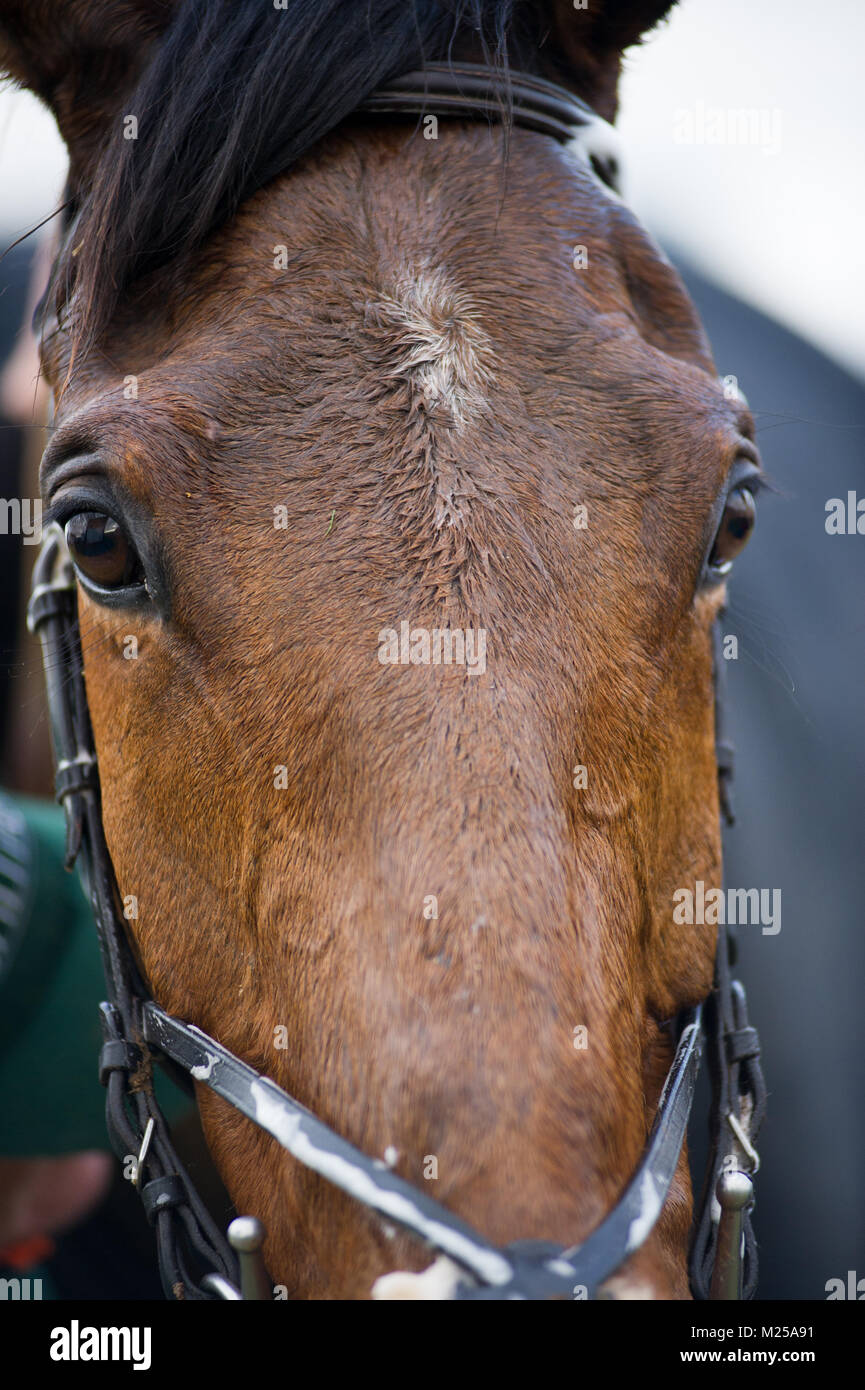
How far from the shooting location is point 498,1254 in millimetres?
1291

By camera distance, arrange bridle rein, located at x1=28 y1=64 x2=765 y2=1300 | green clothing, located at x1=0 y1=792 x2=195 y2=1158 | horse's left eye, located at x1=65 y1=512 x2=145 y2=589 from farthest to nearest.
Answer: green clothing, located at x1=0 y1=792 x2=195 y2=1158
horse's left eye, located at x1=65 y1=512 x2=145 y2=589
bridle rein, located at x1=28 y1=64 x2=765 y2=1300

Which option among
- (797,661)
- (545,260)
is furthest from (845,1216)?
(545,260)

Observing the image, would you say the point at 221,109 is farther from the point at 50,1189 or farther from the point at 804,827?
the point at 50,1189

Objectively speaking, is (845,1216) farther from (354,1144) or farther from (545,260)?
(545,260)

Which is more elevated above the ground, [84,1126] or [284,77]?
[284,77]

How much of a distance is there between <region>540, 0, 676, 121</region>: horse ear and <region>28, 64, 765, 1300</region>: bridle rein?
0.46 ft

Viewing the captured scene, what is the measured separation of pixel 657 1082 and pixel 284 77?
198 centimetres

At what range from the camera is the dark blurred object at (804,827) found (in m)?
2.84

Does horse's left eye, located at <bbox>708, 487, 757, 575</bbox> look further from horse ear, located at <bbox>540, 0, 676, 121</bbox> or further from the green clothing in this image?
the green clothing

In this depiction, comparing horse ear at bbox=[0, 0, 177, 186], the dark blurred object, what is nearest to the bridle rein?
horse ear at bbox=[0, 0, 177, 186]

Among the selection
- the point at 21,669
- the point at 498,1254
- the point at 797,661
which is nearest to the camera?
the point at 498,1254

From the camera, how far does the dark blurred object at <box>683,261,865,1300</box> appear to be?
2.84m

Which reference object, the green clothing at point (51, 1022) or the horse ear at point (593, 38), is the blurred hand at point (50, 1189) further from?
the horse ear at point (593, 38)

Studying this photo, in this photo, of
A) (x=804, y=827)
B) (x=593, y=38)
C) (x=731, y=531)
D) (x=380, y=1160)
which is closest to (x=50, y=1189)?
(x=380, y=1160)
